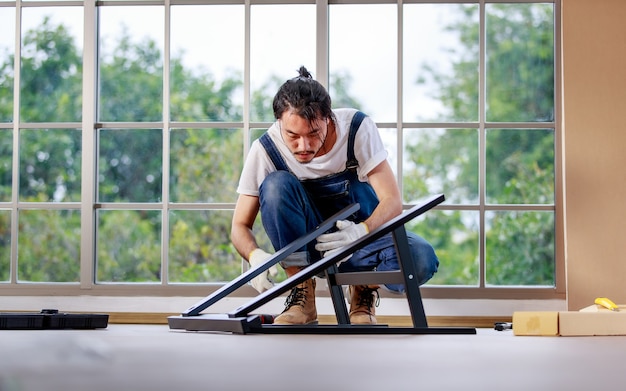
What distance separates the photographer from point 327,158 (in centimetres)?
301

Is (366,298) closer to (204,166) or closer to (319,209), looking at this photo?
(319,209)

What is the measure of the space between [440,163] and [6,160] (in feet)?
7.51

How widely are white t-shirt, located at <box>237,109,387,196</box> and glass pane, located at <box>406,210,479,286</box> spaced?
2158 mm

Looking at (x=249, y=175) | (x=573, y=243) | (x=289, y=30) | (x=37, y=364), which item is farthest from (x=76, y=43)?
(x=37, y=364)

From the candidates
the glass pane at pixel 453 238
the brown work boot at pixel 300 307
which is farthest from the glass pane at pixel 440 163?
the brown work boot at pixel 300 307

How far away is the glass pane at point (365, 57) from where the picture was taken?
3.62 meters

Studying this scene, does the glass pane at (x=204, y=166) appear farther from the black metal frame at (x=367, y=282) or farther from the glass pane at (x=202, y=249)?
the black metal frame at (x=367, y=282)

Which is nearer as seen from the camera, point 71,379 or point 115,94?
point 71,379

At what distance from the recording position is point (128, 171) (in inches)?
157

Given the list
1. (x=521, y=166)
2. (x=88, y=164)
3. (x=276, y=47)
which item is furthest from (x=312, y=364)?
(x=521, y=166)

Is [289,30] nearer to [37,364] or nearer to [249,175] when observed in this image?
[249,175]

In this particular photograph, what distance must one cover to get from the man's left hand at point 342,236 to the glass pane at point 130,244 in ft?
4.14

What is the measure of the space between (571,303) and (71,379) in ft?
8.15

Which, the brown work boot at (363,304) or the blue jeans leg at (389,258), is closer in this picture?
the brown work boot at (363,304)
